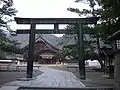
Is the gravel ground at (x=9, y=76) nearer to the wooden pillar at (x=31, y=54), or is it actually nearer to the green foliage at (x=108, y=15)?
the wooden pillar at (x=31, y=54)

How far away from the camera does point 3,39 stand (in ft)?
88.7

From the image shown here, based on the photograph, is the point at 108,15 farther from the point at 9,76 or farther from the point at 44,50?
the point at 44,50

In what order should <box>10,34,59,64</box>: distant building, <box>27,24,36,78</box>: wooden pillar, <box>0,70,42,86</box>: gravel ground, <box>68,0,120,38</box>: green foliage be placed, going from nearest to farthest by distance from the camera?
<box>68,0,120,38</box>: green foliage < <box>0,70,42,86</box>: gravel ground < <box>27,24,36,78</box>: wooden pillar < <box>10,34,59,64</box>: distant building

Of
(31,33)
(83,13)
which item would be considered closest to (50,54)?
(83,13)

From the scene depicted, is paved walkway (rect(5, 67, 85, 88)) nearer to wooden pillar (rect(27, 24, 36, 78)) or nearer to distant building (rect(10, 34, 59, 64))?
wooden pillar (rect(27, 24, 36, 78))

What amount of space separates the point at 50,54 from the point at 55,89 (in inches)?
1966

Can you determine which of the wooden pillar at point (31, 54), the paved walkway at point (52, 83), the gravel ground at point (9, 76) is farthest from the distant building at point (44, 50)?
the paved walkway at point (52, 83)

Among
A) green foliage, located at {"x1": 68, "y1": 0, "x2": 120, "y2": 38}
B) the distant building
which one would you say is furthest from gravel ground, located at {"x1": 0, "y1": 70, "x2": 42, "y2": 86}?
the distant building

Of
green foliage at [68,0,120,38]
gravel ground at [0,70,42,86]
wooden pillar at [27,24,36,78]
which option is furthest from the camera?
wooden pillar at [27,24,36,78]

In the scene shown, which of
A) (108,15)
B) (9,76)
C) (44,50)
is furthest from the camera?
(44,50)

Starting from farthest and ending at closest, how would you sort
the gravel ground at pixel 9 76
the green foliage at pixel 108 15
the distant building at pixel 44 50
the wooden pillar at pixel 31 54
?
the distant building at pixel 44 50, the wooden pillar at pixel 31 54, the gravel ground at pixel 9 76, the green foliage at pixel 108 15

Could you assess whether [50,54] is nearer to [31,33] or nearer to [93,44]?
[93,44]

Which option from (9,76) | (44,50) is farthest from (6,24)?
(44,50)

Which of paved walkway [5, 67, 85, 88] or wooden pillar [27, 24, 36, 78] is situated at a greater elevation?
wooden pillar [27, 24, 36, 78]
